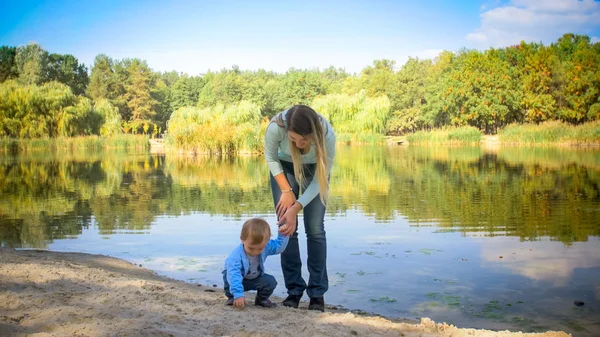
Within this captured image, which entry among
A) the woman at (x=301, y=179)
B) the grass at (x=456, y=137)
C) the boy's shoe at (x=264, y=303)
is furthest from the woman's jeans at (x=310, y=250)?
the grass at (x=456, y=137)

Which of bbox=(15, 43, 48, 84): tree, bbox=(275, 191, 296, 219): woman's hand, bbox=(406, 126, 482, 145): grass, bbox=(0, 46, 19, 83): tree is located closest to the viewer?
bbox=(275, 191, 296, 219): woman's hand

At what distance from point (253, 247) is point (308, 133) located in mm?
893

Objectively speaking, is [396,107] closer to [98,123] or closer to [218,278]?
[98,123]

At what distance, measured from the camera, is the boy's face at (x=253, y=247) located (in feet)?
→ 12.9

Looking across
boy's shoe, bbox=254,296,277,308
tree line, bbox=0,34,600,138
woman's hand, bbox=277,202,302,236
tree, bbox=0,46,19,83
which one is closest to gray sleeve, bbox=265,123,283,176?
woman's hand, bbox=277,202,302,236

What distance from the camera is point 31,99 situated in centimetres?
3997

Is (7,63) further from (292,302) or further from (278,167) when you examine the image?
(292,302)

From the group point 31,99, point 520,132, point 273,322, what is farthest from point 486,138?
point 273,322

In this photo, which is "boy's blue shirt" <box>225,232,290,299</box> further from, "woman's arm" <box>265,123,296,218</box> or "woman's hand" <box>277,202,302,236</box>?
"woman's arm" <box>265,123,296,218</box>

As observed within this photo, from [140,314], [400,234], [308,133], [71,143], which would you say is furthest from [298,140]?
[71,143]

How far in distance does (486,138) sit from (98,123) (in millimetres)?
32967

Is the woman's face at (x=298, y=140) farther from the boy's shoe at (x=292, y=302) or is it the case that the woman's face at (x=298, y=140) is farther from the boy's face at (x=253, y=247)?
the boy's shoe at (x=292, y=302)

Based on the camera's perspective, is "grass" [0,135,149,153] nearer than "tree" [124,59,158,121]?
Yes

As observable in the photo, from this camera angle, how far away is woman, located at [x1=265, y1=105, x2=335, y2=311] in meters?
4.08
